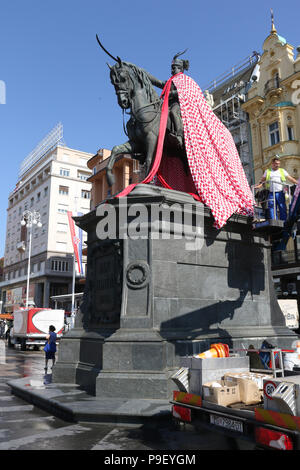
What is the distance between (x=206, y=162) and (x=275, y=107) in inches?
989

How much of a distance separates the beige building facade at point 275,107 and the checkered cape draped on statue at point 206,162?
2114 cm

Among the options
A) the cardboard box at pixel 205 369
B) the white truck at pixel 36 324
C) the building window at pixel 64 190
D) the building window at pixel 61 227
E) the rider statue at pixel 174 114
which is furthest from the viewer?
the building window at pixel 64 190

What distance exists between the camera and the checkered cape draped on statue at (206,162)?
33.6ft

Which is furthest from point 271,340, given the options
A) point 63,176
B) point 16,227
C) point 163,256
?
point 16,227

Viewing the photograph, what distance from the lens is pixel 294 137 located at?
3241cm

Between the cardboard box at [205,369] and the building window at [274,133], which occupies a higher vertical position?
the building window at [274,133]

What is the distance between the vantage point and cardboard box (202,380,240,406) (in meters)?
5.46

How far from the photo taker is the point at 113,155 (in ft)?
33.9

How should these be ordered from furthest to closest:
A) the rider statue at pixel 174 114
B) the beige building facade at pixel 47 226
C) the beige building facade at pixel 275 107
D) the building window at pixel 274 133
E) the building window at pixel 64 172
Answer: the building window at pixel 64 172 < the beige building facade at pixel 47 226 < the building window at pixel 274 133 < the beige building facade at pixel 275 107 < the rider statue at pixel 174 114

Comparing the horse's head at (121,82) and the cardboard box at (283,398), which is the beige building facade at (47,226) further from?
the cardboard box at (283,398)

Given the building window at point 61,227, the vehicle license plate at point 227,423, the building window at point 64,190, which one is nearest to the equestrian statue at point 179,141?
the vehicle license plate at point 227,423

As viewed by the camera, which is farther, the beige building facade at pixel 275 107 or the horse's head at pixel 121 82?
the beige building facade at pixel 275 107
